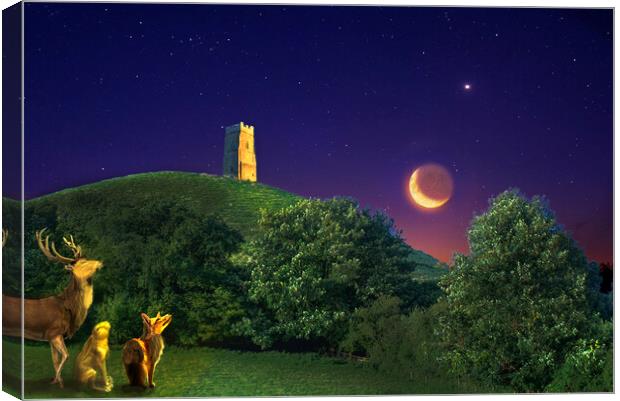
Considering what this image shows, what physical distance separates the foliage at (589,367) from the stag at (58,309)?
891cm

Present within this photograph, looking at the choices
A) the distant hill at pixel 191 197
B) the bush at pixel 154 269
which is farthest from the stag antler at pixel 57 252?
the distant hill at pixel 191 197

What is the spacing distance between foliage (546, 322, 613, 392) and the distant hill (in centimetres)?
294

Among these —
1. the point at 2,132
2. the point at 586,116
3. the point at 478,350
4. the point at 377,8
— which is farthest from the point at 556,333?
the point at 2,132

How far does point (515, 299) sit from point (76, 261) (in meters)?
8.26

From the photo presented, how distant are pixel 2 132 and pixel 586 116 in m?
11.1

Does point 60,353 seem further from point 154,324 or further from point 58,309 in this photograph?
point 154,324

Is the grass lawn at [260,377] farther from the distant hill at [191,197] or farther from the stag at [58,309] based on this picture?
the distant hill at [191,197]

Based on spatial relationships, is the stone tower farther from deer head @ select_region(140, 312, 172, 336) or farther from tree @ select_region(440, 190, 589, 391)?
tree @ select_region(440, 190, 589, 391)

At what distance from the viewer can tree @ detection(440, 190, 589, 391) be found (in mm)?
18641

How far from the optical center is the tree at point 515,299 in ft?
61.2

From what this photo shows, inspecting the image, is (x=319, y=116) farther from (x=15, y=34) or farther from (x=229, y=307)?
(x=15, y=34)

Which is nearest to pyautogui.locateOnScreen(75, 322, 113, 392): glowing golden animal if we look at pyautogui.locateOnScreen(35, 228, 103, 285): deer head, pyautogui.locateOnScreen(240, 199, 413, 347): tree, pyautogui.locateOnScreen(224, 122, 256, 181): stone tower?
pyautogui.locateOnScreen(35, 228, 103, 285): deer head

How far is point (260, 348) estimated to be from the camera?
19609 mm

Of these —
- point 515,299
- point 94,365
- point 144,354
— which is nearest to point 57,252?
point 94,365
